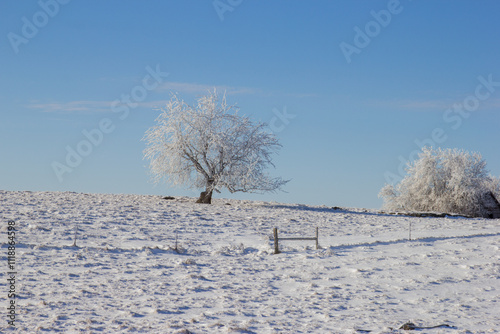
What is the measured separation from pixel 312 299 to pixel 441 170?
135 feet

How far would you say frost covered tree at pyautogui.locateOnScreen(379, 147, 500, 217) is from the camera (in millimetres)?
48375

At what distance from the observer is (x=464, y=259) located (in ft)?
64.1

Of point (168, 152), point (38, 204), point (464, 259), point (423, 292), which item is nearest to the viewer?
point (423, 292)

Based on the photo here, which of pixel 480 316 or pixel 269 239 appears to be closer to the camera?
pixel 480 316

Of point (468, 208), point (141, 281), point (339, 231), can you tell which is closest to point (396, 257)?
point (339, 231)

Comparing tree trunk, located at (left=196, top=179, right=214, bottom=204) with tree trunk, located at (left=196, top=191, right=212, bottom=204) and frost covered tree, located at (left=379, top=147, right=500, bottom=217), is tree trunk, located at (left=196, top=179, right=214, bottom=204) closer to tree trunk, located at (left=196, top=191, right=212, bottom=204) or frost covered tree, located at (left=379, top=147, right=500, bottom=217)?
tree trunk, located at (left=196, top=191, right=212, bottom=204)

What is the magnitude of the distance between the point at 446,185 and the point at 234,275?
39.0m

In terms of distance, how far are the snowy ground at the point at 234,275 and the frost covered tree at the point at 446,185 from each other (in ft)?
69.4

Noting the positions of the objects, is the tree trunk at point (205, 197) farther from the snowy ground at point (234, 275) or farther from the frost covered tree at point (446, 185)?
the frost covered tree at point (446, 185)

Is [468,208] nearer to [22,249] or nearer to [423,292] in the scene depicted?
[423,292]

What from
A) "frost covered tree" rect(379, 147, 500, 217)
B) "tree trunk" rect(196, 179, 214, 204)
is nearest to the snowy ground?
"tree trunk" rect(196, 179, 214, 204)

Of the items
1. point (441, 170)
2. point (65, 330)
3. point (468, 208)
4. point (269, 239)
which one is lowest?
point (65, 330)

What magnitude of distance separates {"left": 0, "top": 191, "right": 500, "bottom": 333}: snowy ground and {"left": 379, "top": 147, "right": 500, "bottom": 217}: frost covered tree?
2115cm

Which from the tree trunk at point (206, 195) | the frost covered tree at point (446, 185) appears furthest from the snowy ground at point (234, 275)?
the frost covered tree at point (446, 185)
